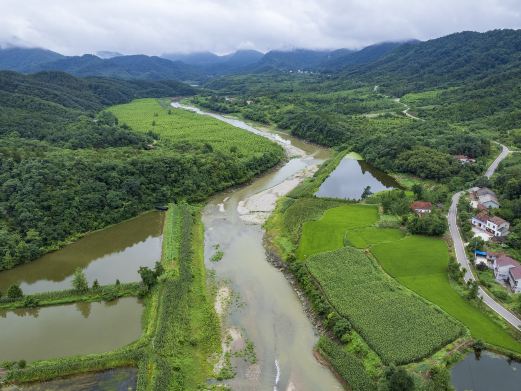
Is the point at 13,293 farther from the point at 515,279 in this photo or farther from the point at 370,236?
the point at 515,279

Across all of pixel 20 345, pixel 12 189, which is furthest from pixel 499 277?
pixel 12 189

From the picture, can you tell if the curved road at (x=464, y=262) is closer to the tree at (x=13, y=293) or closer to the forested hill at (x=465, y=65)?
the tree at (x=13, y=293)

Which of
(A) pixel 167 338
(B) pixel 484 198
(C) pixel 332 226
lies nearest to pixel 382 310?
(A) pixel 167 338

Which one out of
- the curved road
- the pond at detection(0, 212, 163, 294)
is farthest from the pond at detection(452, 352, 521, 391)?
the pond at detection(0, 212, 163, 294)

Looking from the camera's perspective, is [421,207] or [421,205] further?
[421,205]

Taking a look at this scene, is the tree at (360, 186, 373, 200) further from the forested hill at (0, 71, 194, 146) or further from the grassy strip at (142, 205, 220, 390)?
the forested hill at (0, 71, 194, 146)

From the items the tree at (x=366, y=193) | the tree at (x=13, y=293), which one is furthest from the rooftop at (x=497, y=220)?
the tree at (x=13, y=293)
